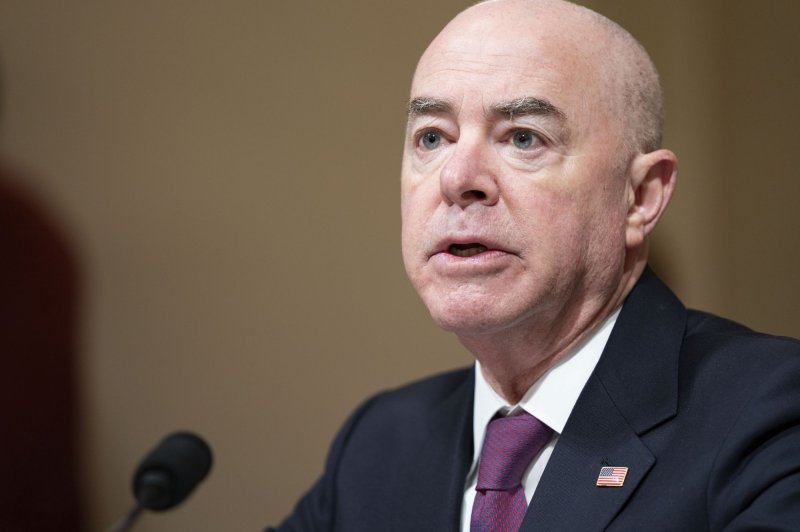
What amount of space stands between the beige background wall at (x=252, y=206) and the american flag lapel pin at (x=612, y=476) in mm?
1588

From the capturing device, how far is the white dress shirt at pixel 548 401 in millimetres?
1723

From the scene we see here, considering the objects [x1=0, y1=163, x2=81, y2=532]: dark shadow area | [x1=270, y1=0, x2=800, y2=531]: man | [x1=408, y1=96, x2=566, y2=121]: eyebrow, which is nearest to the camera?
[x1=270, y1=0, x2=800, y2=531]: man

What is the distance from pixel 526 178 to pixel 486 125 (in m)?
0.12

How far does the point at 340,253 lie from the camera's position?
314cm

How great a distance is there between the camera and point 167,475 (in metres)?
1.82

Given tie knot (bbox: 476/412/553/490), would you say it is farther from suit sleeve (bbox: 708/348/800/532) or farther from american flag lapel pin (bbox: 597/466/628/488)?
suit sleeve (bbox: 708/348/800/532)

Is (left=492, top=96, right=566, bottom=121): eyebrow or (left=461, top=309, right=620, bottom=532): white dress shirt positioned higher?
(left=492, top=96, right=566, bottom=121): eyebrow

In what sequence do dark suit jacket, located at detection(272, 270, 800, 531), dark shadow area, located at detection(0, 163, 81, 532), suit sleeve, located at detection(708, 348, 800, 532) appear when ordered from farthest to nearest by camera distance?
1. dark shadow area, located at detection(0, 163, 81, 532)
2. dark suit jacket, located at detection(272, 270, 800, 531)
3. suit sleeve, located at detection(708, 348, 800, 532)

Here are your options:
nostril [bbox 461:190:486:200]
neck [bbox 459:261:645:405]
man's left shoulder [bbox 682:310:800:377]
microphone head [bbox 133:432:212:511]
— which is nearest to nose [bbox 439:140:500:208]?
nostril [bbox 461:190:486:200]

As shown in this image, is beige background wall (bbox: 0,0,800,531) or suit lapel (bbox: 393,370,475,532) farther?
beige background wall (bbox: 0,0,800,531)

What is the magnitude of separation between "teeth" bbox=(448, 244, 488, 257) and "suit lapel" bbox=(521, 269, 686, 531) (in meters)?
0.29

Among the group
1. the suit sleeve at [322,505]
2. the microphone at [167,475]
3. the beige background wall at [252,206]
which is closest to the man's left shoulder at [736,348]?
the suit sleeve at [322,505]

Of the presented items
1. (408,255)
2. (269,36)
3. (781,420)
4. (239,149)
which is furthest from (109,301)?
(781,420)

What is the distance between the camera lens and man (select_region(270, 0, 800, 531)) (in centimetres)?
157
